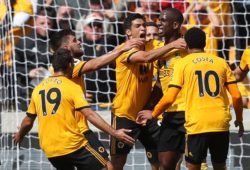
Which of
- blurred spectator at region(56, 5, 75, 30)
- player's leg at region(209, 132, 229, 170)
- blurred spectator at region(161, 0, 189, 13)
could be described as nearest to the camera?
player's leg at region(209, 132, 229, 170)

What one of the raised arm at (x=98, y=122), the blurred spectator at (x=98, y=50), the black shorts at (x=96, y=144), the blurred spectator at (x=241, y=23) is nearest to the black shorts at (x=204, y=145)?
the raised arm at (x=98, y=122)

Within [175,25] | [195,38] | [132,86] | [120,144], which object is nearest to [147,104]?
[132,86]

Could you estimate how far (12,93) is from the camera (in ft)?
39.8

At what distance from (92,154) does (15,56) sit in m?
4.25

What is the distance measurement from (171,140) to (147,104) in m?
0.63

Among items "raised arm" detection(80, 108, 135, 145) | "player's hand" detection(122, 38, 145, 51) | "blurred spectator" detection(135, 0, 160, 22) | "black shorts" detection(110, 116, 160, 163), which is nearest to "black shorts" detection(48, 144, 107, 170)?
"raised arm" detection(80, 108, 135, 145)

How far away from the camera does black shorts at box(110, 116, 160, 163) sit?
9609 millimetres

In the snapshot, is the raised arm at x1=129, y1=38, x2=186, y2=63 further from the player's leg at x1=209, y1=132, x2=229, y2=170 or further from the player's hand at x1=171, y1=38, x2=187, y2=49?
the player's leg at x1=209, y1=132, x2=229, y2=170

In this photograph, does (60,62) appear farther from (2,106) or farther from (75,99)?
(2,106)

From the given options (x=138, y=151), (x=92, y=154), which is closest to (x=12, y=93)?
(x=138, y=151)

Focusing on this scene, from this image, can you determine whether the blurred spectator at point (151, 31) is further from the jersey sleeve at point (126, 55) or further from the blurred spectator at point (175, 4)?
the blurred spectator at point (175, 4)

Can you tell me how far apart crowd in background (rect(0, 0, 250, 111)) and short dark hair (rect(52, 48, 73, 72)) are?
3.68 meters

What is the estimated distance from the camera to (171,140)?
30.2 feet

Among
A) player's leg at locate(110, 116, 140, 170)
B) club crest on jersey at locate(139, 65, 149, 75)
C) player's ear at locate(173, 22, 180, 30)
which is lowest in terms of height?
player's leg at locate(110, 116, 140, 170)
